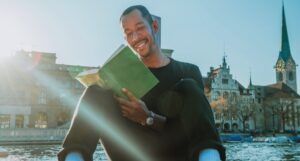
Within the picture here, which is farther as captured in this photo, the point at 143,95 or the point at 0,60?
the point at 0,60

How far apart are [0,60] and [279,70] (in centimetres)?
5408

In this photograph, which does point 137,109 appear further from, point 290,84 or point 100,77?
point 290,84

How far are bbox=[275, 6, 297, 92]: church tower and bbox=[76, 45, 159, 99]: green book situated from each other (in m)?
72.6

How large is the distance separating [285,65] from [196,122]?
75379 mm

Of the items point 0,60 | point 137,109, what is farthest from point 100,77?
point 0,60

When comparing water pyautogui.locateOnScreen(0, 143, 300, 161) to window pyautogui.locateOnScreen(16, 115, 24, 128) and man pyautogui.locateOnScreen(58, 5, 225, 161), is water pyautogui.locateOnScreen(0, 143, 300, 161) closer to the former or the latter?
man pyautogui.locateOnScreen(58, 5, 225, 161)

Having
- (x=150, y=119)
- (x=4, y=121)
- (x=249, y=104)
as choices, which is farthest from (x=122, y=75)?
(x=249, y=104)

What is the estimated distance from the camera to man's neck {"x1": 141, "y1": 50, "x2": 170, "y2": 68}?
1.98 meters

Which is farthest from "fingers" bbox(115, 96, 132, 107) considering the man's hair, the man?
the man's hair

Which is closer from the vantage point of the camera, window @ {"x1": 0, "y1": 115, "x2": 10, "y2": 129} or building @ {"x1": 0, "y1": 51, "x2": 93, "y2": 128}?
window @ {"x1": 0, "y1": 115, "x2": 10, "y2": 129}

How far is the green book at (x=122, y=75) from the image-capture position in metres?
Result: 1.71

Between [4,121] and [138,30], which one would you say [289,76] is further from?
[138,30]

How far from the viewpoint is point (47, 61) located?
1581 inches

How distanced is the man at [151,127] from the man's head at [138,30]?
23 cm
